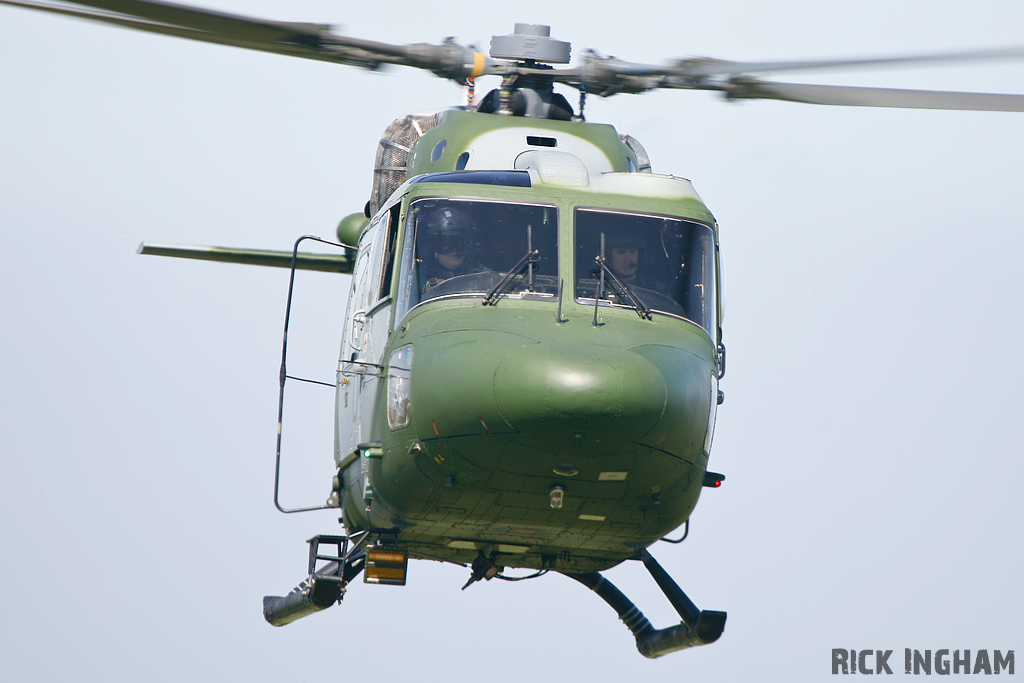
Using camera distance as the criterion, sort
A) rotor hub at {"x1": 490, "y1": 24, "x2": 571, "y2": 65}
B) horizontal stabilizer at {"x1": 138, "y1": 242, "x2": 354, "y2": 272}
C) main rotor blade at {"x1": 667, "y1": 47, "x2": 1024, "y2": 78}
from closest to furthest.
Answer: main rotor blade at {"x1": 667, "y1": 47, "x2": 1024, "y2": 78}, rotor hub at {"x1": 490, "y1": 24, "x2": 571, "y2": 65}, horizontal stabilizer at {"x1": 138, "y1": 242, "x2": 354, "y2": 272}

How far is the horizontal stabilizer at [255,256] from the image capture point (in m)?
15.0

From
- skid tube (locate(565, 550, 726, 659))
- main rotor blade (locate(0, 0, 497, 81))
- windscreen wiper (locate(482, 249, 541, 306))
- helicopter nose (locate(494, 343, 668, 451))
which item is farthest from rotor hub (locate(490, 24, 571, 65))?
skid tube (locate(565, 550, 726, 659))

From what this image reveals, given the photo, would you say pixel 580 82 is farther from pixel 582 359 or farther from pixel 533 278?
pixel 582 359

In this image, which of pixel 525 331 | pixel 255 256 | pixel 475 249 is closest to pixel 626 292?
pixel 525 331

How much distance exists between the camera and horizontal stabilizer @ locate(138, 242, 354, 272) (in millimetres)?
14953

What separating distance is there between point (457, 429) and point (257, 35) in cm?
269

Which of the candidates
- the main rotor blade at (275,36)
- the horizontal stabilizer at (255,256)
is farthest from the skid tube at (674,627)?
the horizontal stabilizer at (255,256)

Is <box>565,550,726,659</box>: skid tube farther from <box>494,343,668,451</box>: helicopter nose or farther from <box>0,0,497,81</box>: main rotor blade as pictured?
<box>0,0,497,81</box>: main rotor blade

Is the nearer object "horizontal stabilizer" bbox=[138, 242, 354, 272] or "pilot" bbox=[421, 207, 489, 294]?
"pilot" bbox=[421, 207, 489, 294]

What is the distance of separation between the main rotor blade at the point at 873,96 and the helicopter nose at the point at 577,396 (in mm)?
2338

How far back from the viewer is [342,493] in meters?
11.9

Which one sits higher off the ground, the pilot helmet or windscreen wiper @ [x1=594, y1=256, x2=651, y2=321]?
the pilot helmet

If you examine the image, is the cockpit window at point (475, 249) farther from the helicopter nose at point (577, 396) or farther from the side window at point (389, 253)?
the helicopter nose at point (577, 396)

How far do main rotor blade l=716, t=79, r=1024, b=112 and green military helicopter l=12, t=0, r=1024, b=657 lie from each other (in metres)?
0.02
